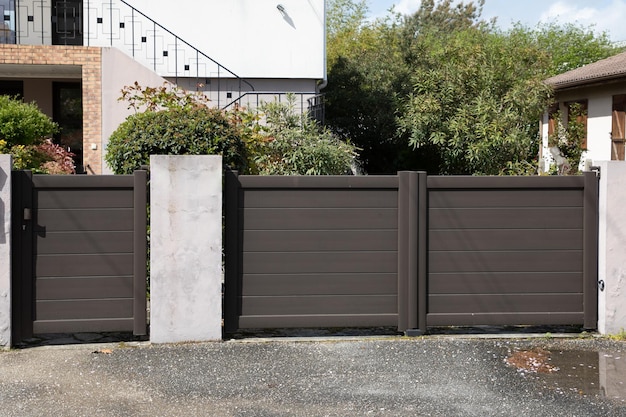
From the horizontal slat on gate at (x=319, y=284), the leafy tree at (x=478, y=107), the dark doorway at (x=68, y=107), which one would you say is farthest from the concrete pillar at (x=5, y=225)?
the dark doorway at (x=68, y=107)

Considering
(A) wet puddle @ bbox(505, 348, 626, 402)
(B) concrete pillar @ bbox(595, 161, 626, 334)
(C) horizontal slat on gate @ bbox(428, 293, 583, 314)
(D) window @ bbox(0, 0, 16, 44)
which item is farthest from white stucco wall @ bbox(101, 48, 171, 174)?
(A) wet puddle @ bbox(505, 348, 626, 402)

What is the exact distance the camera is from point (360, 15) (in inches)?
1768

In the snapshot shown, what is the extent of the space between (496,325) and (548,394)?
1954mm

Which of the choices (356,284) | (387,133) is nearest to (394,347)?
(356,284)

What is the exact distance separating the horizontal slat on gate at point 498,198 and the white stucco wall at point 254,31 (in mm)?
10386

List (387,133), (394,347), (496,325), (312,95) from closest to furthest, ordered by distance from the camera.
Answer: (394,347)
(496,325)
(312,95)
(387,133)

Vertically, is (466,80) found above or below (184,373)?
above

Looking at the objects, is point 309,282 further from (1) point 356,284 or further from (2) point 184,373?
(2) point 184,373

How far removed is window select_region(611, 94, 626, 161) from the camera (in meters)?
18.5

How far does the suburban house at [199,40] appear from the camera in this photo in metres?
16.9

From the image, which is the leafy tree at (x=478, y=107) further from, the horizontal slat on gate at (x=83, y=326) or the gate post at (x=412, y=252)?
the horizontal slat on gate at (x=83, y=326)

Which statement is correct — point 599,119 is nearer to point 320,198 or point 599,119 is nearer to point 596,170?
point 596,170

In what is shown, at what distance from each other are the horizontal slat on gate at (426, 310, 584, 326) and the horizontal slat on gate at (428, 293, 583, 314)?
4cm

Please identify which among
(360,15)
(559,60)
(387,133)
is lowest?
(387,133)
